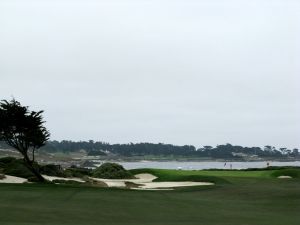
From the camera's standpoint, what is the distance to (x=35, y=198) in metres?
25.8

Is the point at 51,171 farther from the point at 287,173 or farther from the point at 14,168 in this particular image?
the point at 287,173

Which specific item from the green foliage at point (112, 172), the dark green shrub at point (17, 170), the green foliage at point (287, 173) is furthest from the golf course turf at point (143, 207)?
the green foliage at point (112, 172)

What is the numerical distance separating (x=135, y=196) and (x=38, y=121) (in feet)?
40.7

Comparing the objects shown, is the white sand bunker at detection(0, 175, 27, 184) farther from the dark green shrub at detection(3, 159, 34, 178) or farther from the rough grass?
the rough grass

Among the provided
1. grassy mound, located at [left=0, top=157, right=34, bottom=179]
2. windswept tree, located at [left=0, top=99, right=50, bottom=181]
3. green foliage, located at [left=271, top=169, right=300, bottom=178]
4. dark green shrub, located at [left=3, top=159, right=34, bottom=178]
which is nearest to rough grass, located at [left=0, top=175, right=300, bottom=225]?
windswept tree, located at [left=0, top=99, right=50, bottom=181]

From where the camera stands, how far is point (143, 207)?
23391 mm

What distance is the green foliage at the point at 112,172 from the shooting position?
2030 inches

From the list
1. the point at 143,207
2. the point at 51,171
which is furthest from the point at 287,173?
the point at 143,207

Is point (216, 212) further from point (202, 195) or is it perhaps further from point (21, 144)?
point (21, 144)

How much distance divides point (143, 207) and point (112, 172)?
29323 millimetres

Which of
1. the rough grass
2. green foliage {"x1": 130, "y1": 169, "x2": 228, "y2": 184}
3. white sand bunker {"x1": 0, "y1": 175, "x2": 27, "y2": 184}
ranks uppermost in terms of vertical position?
green foliage {"x1": 130, "y1": 169, "x2": 228, "y2": 184}

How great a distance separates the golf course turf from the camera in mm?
18656

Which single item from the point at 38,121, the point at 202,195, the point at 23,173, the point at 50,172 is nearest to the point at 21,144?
the point at 38,121

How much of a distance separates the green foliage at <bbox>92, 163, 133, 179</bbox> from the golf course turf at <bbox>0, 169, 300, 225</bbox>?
58.8ft
